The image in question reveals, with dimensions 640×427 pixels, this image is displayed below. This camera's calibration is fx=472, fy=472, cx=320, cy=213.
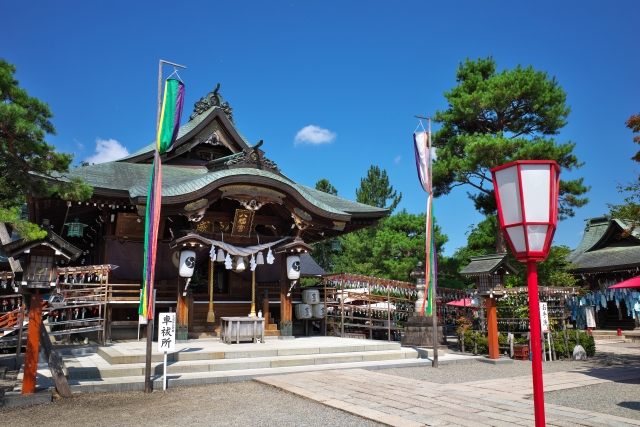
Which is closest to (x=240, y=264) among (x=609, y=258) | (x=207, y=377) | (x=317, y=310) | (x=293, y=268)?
(x=293, y=268)

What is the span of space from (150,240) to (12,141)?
2602 millimetres

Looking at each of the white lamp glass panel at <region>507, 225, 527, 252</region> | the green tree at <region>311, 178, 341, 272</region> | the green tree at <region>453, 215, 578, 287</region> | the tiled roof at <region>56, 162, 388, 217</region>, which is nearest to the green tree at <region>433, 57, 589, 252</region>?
the green tree at <region>453, 215, 578, 287</region>

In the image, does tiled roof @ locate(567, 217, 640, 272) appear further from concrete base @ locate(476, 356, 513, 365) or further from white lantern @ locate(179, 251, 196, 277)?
white lantern @ locate(179, 251, 196, 277)

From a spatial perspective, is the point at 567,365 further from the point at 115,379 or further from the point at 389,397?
the point at 115,379

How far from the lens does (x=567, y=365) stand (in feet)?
37.6

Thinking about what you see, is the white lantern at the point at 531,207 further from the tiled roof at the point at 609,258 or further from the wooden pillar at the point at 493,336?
the tiled roof at the point at 609,258

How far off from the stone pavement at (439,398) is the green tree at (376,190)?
25887 mm

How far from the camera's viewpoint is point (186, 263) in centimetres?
1220


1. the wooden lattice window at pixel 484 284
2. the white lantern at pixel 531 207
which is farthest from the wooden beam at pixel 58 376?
the wooden lattice window at pixel 484 284

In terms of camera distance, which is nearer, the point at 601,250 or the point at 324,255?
the point at 601,250

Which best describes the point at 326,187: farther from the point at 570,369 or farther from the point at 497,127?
the point at 570,369

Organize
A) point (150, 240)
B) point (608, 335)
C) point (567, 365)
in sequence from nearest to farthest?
point (150, 240)
point (567, 365)
point (608, 335)

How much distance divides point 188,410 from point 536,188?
5.43m

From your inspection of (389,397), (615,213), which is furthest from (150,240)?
(615,213)
